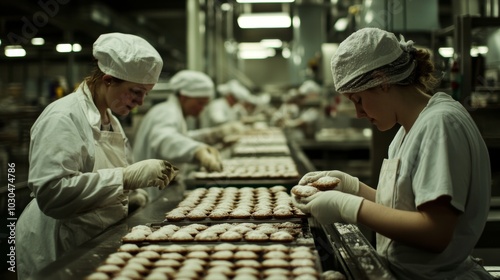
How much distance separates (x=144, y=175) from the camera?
85.4 inches

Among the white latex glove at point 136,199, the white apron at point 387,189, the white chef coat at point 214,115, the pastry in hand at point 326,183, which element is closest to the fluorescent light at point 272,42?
the white chef coat at point 214,115

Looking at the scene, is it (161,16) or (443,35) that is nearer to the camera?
(443,35)

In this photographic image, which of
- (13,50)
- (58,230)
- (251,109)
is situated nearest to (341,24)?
(251,109)

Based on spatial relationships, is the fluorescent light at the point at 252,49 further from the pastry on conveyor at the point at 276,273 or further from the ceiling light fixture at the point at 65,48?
the pastry on conveyor at the point at 276,273

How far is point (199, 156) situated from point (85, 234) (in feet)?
5.22

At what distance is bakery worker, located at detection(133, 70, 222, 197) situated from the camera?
150 inches

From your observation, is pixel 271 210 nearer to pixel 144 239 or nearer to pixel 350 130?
pixel 144 239

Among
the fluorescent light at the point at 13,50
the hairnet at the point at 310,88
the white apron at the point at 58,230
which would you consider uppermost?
the fluorescent light at the point at 13,50

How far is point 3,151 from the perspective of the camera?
407cm

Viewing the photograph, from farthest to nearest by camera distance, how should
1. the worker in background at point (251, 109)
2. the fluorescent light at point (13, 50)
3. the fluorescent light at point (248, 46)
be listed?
the fluorescent light at point (248, 46) → the worker in background at point (251, 109) → the fluorescent light at point (13, 50)

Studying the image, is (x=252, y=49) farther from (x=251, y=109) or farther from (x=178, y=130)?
(x=178, y=130)

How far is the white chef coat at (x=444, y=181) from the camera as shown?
1500 millimetres

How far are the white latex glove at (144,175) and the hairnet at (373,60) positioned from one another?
95 centimetres

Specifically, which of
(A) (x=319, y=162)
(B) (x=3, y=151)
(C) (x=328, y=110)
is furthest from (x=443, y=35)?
(C) (x=328, y=110)
